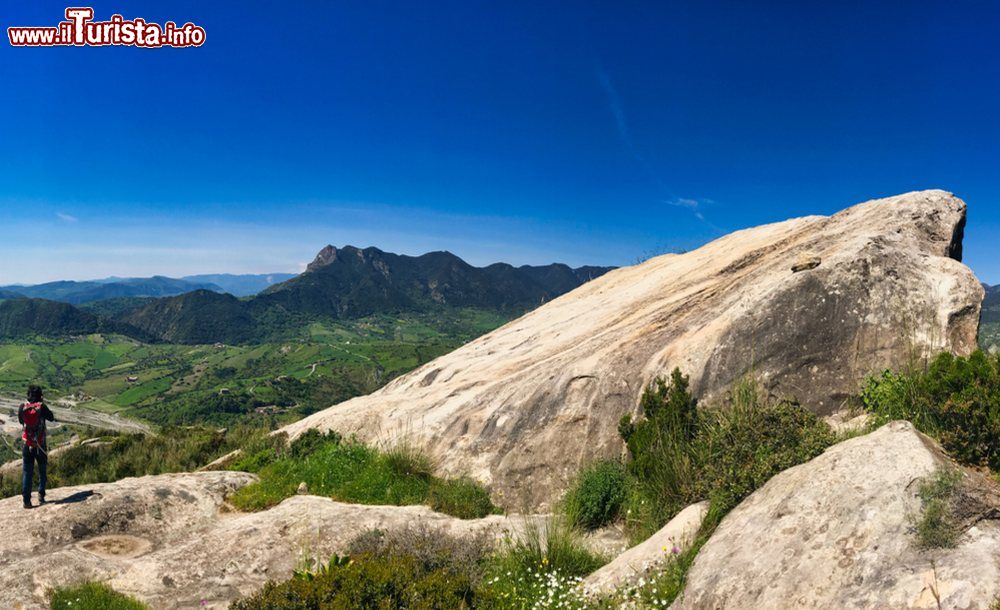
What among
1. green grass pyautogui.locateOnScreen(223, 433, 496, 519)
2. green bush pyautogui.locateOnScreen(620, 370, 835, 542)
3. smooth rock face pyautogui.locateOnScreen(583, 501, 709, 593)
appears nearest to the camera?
smooth rock face pyautogui.locateOnScreen(583, 501, 709, 593)

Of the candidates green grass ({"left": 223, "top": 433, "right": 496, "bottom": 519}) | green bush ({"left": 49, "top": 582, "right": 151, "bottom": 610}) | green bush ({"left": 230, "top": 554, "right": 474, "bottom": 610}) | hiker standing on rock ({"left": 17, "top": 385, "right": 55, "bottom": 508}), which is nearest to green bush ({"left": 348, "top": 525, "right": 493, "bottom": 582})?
green bush ({"left": 230, "top": 554, "right": 474, "bottom": 610})

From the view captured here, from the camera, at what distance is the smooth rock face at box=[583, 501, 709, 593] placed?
8.16 m

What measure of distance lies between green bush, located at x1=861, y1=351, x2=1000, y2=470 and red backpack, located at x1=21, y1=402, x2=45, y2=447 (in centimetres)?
2159

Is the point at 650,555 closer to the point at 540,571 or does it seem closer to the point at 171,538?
the point at 540,571

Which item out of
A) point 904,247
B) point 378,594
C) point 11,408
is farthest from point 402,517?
point 11,408

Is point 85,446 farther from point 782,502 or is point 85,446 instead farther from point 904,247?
point 904,247

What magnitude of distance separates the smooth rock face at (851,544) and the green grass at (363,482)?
7.89 m

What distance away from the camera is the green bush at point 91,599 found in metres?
9.73

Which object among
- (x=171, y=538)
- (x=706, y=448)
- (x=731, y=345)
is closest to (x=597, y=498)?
(x=706, y=448)

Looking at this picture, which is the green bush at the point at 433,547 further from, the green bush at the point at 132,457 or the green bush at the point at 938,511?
the green bush at the point at 132,457

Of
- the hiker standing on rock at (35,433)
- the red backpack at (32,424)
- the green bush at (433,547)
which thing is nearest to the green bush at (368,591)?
the green bush at (433,547)

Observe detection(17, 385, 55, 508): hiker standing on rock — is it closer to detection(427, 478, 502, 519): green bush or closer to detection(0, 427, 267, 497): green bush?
detection(0, 427, 267, 497): green bush

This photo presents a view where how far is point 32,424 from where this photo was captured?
1425 centimetres

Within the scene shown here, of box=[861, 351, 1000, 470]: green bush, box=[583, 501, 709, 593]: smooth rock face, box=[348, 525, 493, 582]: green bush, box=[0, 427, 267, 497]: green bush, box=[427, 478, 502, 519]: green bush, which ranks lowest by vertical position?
box=[0, 427, 267, 497]: green bush
